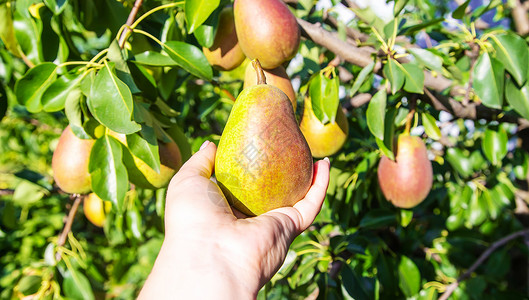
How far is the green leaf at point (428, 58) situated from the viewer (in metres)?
1.09

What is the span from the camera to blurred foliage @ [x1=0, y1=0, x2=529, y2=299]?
0.96 metres

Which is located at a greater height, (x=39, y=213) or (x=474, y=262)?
(x=474, y=262)

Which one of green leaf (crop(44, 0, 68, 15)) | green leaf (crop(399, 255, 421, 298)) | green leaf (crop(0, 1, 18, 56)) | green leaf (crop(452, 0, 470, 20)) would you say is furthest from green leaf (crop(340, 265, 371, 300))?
green leaf (crop(0, 1, 18, 56))

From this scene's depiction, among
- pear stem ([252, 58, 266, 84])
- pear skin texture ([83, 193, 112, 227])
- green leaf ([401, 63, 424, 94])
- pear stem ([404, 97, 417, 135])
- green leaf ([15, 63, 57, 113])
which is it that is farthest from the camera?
pear skin texture ([83, 193, 112, 227])

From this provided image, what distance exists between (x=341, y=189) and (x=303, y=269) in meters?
0.34

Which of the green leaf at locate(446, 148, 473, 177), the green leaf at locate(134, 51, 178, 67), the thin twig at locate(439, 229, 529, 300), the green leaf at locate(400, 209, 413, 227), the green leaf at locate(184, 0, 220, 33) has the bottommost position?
the thin twig at locate(439, 229, 529, 300)

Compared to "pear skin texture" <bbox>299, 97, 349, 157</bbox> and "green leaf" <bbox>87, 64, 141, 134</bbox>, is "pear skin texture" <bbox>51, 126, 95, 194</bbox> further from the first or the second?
"pear skin texture" <bbox>299, 97, 349, 157</bbox>

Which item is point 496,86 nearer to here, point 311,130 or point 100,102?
point 311,130

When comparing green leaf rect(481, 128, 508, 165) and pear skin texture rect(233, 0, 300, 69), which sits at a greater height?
pear skin texture rect(233, 0, 300, 69)

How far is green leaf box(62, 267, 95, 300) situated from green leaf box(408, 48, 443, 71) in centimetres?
128

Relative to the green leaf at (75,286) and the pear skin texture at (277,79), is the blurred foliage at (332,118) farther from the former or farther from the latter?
the pear skin texture at (277,79)

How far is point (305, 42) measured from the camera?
4.86 feet

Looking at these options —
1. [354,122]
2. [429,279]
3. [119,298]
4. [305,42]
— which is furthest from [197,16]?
[119,298]

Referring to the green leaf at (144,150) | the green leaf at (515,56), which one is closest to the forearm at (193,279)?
the green leaf at (144,150)
